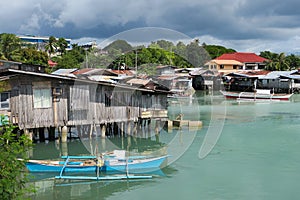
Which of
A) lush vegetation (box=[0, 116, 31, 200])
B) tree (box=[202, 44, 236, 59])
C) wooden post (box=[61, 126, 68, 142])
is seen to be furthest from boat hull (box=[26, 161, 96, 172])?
tree (box=[202, 44, 236, 59])

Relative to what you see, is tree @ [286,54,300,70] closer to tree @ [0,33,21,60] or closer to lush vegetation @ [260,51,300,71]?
lush vegetation @ [260,51,300,71]

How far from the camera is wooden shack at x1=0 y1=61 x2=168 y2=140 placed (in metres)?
16.3

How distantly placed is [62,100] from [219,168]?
26.4 feet

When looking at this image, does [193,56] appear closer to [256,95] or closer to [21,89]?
[256,95]

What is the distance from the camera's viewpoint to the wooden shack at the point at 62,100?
16.3m

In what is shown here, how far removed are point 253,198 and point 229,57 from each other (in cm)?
6025

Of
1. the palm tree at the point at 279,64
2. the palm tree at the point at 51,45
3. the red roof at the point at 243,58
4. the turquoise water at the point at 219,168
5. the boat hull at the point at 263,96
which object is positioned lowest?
the turquoise water at the point at 219,168

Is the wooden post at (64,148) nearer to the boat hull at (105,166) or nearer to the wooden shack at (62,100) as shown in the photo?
the wooden shack at (62,100)

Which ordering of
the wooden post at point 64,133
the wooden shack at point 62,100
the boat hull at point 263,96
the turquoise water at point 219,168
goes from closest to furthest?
the turquoise water at point 219,168, the wooden shack at point 62,100, the wooden post at point 64,133, the boat hull at point 263,96

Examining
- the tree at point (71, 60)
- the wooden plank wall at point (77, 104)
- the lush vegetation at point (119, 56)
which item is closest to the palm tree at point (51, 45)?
the lush vegetation at point (119, 56)

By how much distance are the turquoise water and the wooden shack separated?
1.57 metres

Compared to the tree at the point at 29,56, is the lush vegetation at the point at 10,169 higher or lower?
lower

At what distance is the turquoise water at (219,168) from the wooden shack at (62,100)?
1569mm

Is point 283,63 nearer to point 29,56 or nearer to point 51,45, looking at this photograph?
point 51,45
